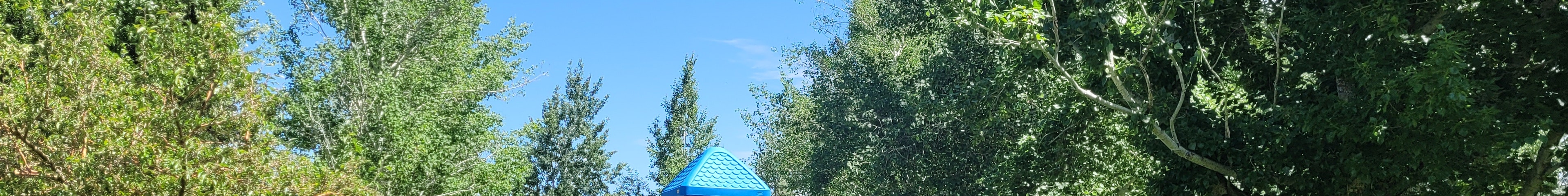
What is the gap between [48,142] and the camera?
9359mm

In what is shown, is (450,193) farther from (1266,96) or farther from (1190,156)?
(1266,96)

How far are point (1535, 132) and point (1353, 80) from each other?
6.10 ft

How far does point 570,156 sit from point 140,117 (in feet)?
109

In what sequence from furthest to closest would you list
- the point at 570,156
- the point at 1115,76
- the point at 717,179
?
the point at 570,156
the point at 1115,76
the point at 717,179

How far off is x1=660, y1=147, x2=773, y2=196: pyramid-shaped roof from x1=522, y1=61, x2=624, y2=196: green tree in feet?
106

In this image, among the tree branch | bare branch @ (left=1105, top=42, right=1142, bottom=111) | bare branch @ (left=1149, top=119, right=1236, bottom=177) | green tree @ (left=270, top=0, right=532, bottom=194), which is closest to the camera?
the tree branch

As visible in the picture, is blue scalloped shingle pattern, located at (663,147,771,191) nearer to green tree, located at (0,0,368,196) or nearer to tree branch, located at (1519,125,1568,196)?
green tree, located at (0,0,368,196)

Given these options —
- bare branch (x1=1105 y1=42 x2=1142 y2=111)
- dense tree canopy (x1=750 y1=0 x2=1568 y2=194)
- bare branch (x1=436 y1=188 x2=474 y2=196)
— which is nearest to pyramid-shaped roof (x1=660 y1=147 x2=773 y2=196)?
dense tree canopy (x1=750 y1=0 x2=1568 y2=194)

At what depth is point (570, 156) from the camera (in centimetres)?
4291

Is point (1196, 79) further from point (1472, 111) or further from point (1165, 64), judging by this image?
point (1472, 111)

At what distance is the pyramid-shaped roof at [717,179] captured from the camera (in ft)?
34.0

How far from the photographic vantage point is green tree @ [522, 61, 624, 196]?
4284cm

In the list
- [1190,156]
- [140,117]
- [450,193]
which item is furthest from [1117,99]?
[450,193]

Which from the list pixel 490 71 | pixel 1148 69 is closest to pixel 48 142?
pixel 1148 69
